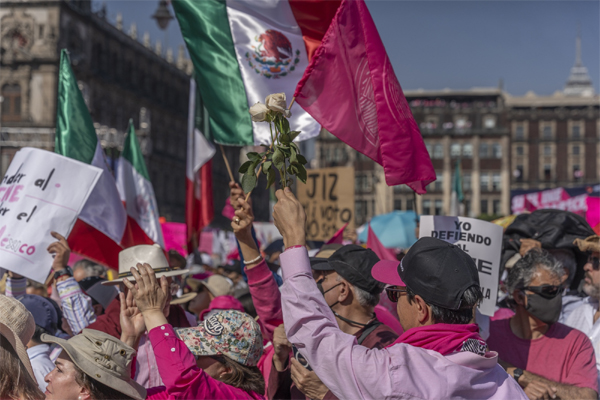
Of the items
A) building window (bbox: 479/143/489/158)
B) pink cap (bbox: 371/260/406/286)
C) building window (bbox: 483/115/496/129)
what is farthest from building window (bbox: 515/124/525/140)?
pink cap (bbox: 371/260/406/286)

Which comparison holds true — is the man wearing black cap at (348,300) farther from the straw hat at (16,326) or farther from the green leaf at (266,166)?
the straw hat at (16,326)

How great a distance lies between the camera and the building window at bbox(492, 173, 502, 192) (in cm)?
7550

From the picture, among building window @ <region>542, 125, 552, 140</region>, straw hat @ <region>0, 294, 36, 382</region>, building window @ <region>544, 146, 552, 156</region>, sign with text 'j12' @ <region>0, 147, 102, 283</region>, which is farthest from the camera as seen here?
building window @ <region>544, 146, 552, 156</region>

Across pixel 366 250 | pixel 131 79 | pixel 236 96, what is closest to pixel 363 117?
pixel 366 250

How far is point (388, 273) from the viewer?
260 cm

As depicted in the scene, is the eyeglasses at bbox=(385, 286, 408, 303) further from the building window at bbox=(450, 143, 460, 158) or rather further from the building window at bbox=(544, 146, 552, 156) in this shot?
the building window at bbox=(544, 146, 552, 156)

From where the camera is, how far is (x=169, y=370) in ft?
9.07

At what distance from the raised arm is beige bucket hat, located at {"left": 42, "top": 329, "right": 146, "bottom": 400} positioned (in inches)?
29.0

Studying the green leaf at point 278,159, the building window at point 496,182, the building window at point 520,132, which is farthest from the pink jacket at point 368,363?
the building window at point 520,132

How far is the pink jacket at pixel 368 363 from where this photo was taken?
220 cm

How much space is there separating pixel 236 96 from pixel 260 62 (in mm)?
340

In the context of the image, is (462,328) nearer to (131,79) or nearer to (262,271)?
(262,271)

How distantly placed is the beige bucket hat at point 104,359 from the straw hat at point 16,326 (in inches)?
3.1

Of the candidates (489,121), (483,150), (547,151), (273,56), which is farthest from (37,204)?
(547,151)
